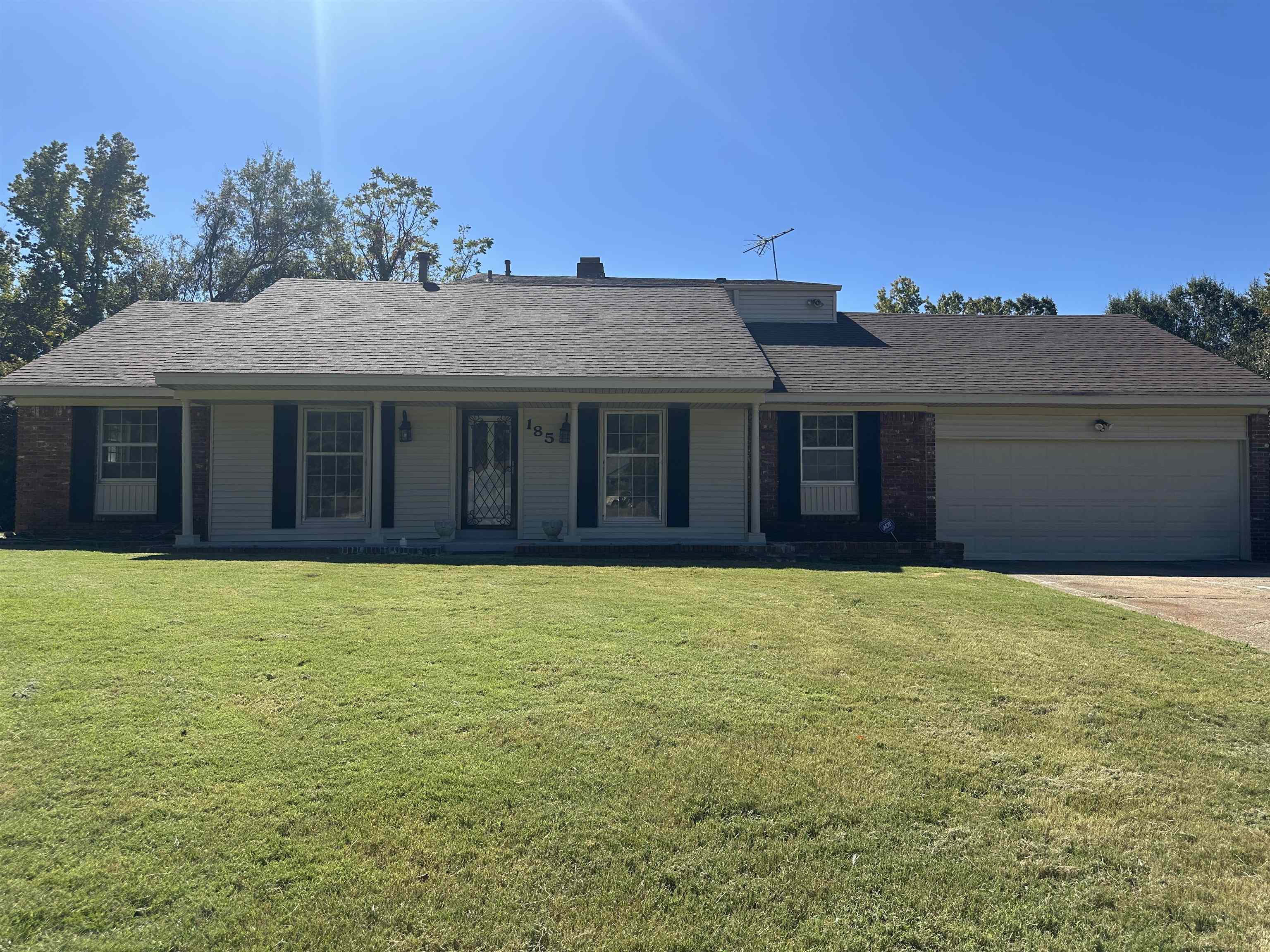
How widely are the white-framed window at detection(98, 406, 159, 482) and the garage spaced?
13.3 meters

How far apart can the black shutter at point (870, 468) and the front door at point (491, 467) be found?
582 centimetres

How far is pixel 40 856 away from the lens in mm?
2936

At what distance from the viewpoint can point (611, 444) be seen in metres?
→ 12.4

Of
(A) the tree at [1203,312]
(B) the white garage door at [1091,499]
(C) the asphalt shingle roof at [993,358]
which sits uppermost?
(A) the tree at [1203,312]

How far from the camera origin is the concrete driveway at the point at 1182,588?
725 cm

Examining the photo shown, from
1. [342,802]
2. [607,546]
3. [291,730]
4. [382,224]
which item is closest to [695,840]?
[342,802]

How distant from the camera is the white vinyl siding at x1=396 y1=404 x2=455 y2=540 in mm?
12172

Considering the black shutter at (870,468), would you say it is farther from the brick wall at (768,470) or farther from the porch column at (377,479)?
the porch column at (377,479)

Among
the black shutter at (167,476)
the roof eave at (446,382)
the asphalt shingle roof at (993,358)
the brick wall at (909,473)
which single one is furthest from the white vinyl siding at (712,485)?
the black shutter at (167,476)

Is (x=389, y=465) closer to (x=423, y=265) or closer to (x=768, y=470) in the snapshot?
(x=768, y=470)

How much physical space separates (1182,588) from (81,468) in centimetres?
1633

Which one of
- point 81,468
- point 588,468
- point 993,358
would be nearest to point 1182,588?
point 993,358

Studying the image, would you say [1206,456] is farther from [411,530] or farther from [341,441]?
[341,441]

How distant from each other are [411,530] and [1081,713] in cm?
980
